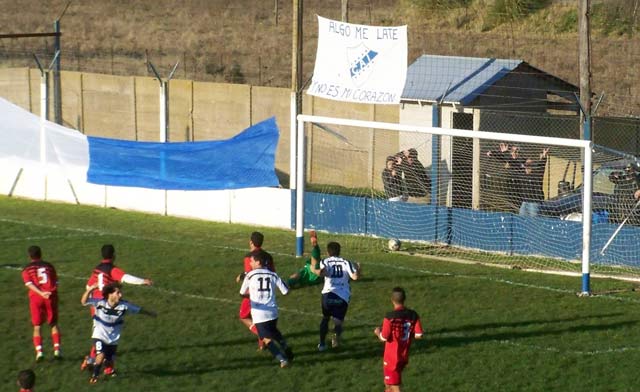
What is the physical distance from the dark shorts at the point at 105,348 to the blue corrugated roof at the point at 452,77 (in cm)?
1291

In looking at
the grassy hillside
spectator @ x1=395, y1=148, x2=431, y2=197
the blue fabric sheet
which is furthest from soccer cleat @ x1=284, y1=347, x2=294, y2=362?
the grassy hillside

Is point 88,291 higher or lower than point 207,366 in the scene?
higher

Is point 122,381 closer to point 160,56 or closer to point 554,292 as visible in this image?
point 554,292

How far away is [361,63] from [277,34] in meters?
27.2

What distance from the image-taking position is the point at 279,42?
164 ft

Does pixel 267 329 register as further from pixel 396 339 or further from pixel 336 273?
pixel 396 339

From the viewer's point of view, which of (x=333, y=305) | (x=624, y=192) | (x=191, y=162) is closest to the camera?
(x=333, y=305)

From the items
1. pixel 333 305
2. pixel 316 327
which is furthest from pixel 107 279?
pixel 316 327

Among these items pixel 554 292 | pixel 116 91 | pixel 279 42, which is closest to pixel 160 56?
pixel 279 42

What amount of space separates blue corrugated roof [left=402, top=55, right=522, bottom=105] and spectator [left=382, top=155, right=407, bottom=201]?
7.05ft

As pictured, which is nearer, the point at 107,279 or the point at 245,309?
the point at 107,279

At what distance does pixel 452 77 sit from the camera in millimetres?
28266

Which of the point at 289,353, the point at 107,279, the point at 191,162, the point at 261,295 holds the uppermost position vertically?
the point at 191,162

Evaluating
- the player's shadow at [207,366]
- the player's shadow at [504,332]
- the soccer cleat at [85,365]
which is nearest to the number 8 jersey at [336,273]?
the player's shadow at [207,366]
